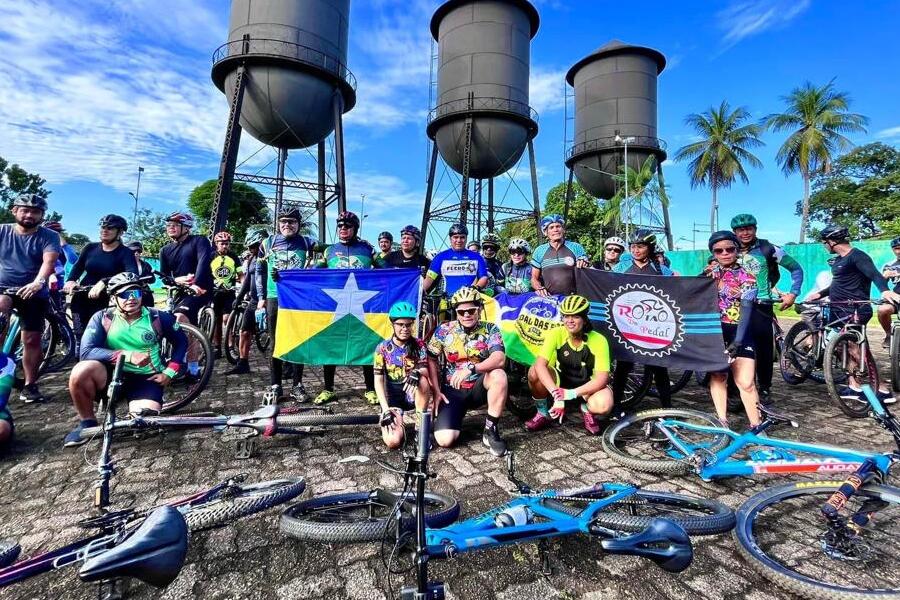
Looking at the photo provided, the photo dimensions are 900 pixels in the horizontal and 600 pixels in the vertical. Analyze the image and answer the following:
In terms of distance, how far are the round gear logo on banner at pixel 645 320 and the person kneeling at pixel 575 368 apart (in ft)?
1.44

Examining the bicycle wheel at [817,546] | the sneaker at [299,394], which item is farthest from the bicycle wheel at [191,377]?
the bicycle wheel at [817,546]

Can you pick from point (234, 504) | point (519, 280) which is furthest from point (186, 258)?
point (519, 280)

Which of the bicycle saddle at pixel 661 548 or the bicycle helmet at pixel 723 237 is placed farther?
the bicycle helmet at pixel 723 237

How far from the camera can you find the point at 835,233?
5.82 metres

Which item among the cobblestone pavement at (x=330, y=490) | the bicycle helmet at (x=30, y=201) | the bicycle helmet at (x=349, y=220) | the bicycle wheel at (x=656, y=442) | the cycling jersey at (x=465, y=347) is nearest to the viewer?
the cobblestone pavement at (x=330, y=490)

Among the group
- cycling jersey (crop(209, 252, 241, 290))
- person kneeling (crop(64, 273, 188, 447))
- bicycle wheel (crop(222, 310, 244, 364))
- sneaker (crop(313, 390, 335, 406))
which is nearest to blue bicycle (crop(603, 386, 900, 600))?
sneaker (crop(313, 390, 335, 406))

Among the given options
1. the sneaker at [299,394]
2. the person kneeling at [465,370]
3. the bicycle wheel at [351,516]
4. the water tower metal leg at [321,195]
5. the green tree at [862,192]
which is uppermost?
the green tree at [862,192]

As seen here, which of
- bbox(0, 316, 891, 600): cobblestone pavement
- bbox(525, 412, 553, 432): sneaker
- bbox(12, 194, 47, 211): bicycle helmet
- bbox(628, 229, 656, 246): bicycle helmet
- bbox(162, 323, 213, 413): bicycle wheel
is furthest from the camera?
bbox(628, 229, 656, 246): bicycle helmet

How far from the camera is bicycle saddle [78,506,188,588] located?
5.35 feet

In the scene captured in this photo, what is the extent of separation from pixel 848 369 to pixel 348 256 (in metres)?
6.73

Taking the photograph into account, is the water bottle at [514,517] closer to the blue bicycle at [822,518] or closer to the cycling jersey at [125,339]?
the blue bicycle at [822,518]

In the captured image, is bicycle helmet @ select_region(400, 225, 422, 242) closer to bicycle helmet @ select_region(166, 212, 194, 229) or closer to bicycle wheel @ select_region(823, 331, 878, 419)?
bicycle helmet @ select_region(166, 212, 194, 229)

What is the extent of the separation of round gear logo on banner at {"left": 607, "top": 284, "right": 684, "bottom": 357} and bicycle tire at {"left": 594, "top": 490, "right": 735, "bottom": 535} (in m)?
2.20

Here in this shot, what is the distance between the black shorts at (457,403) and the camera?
418 centimetres
